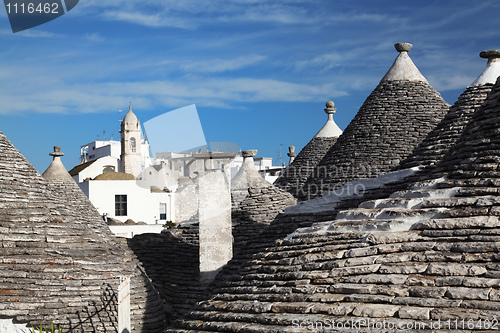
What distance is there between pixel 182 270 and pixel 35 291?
4.57 metres

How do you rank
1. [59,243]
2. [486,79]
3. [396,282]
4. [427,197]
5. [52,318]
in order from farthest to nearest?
[486,79], [59,243], [52,318], [427,197], [396,282]

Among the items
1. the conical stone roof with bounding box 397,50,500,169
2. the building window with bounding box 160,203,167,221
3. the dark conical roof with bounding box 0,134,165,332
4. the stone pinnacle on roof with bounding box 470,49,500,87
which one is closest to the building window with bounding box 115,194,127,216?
the building window with bounding box 160,203,167,221

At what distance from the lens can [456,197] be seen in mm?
6262

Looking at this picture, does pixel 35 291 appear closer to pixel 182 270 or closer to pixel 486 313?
pixel 182 270

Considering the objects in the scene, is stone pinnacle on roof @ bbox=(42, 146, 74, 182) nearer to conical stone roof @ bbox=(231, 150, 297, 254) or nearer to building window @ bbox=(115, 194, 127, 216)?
conical stone roof @ bbox=(231, 150, 297, 254)

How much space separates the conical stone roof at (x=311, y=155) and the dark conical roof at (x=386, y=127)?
393 centimetres

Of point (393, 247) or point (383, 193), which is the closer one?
point (393, 247)

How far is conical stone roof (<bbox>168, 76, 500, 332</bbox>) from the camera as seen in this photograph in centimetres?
524

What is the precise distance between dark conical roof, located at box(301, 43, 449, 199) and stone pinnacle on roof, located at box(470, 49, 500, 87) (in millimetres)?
2929

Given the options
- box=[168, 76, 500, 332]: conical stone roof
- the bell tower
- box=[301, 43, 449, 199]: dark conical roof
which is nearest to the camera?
box=[168, 76, 500, 332]: conical stone roof

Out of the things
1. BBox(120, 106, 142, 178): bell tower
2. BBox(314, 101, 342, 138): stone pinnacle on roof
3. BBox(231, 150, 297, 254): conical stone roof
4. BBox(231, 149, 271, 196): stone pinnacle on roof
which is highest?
BBox(120, 106, 142, 178): bell tower

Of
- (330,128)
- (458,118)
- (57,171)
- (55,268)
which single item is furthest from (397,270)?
(330,128)

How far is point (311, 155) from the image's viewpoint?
22.0 m

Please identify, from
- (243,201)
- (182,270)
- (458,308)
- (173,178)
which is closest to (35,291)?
(182,270)
